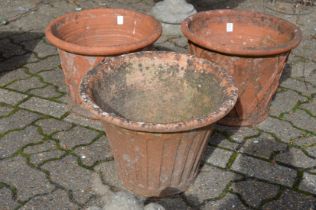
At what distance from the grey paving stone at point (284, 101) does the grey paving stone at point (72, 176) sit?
1.64 metres

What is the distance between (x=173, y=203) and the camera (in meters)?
2.78

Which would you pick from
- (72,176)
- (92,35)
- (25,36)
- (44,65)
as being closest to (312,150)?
(72,176)

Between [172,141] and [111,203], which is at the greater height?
[111,203]

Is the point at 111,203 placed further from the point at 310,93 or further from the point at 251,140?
the point at 310,93

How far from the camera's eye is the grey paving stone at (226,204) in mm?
2760

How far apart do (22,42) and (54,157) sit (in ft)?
6.42

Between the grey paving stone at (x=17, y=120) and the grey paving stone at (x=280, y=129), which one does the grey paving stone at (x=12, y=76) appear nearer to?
the grey paving stone at (x=17, y=120)

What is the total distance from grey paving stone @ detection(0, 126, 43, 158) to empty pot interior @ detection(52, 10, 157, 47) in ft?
2.69

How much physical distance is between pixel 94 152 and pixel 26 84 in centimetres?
115

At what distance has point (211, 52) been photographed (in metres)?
3.22

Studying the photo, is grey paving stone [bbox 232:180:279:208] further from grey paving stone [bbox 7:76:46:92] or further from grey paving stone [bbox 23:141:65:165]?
grey paving stone [bbox 7:76:46:92]

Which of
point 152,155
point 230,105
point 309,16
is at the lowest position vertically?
point 309,16

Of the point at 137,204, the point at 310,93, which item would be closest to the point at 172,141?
the point at 137,204

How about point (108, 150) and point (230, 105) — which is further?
point (108, 150)
